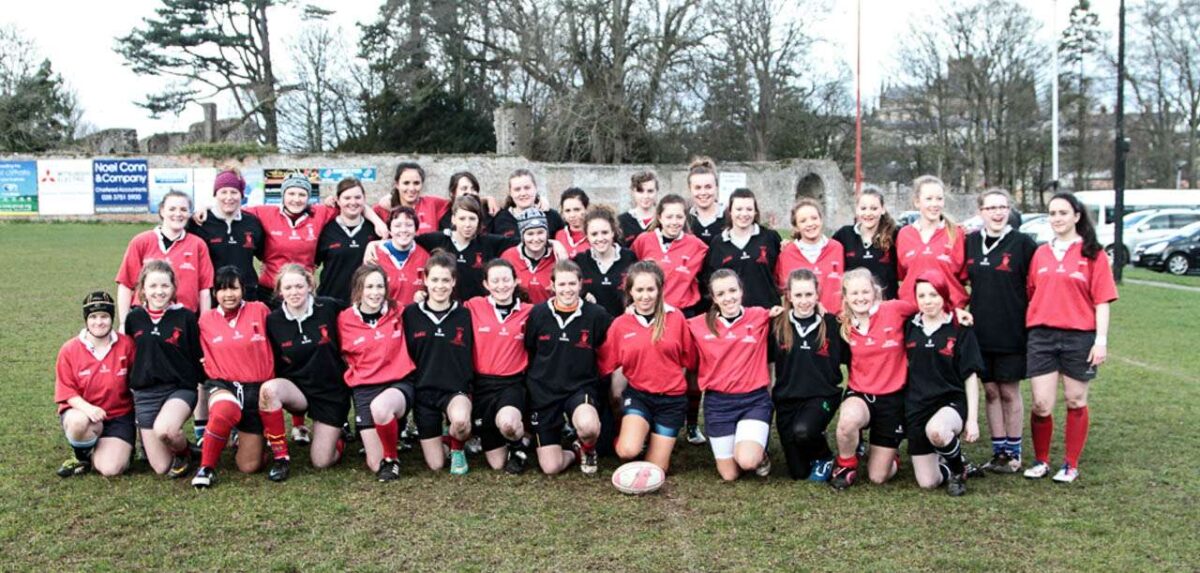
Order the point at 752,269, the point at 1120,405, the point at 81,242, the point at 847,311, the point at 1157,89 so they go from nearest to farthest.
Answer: the point at 847,311 < the point at 752,269 < the point at 1120,405 < the point at 81,242 < the point at 1157,89

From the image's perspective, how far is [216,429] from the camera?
5.33 metres

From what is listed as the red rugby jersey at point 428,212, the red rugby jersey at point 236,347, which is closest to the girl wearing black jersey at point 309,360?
the red rugby jersey at point 236,347

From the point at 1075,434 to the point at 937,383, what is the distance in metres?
0.81

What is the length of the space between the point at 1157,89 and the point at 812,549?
41.0 metres

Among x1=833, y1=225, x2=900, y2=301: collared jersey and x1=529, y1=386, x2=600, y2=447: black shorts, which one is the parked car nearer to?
x1=833, y1=225, x2=900, y2=301: collared jersey

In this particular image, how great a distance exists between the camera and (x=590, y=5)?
3438 centimetres

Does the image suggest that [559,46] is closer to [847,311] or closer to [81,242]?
[81,242]

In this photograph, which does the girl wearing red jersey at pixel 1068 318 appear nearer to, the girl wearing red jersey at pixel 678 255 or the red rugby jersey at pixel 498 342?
the girl wearing red jersey at pixel 678 255

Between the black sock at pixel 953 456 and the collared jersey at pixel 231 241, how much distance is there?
408 cm

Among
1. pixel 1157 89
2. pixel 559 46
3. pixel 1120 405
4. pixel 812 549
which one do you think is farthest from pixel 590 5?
pixel 812 549

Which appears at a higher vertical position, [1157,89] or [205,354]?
[1157,89]

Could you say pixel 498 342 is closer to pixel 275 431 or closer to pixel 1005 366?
pixel 275 431

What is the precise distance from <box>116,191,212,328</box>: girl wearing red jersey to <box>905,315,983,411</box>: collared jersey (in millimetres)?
4008

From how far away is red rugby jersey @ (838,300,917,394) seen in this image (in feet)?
17.5
